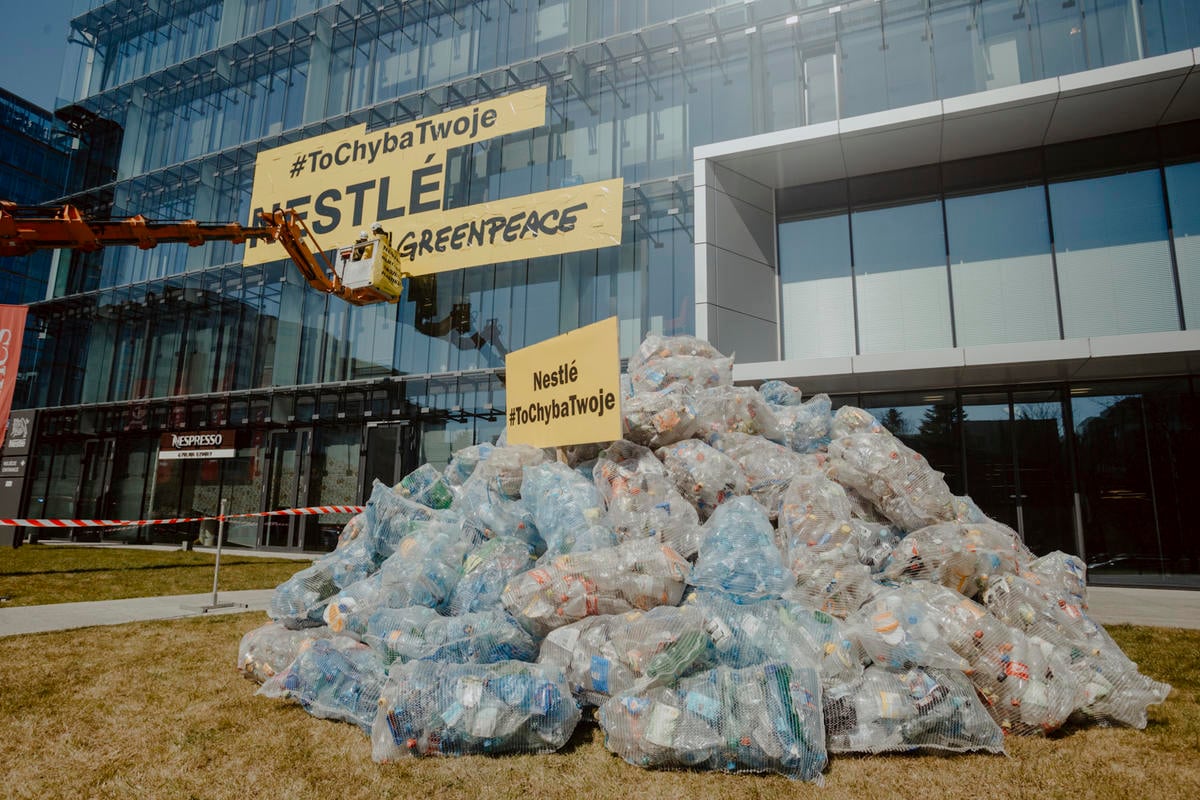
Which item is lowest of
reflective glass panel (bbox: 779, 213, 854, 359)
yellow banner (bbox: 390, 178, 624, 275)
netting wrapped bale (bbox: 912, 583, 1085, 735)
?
netting wrapped bale (bbox: 912, 583, 1085, 735)

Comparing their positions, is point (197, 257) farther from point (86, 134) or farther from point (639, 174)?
point (639, 174)

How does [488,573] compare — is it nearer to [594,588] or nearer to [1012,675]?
[594,588]

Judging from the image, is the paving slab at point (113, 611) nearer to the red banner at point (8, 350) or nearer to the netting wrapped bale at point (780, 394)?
the netting wrapped bale at point (780, 394)

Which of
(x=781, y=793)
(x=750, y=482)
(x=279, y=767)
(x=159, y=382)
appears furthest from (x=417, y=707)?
(x=159, y=382)

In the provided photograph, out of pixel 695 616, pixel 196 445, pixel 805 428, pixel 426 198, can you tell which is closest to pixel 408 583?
pixel 695 616

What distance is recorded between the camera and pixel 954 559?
13.1 ft

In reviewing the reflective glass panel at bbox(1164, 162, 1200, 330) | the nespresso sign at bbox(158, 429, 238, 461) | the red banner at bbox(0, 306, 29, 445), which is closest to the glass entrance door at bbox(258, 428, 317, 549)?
the nespresso sign at bbox(158, 429, 238, 461)

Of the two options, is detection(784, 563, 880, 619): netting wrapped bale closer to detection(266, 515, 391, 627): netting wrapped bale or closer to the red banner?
detection(266, 515, 391, 627): netting wrapped bale

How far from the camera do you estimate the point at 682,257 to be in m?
11.9

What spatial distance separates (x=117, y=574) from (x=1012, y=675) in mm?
11921

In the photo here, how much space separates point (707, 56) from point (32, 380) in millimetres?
21187

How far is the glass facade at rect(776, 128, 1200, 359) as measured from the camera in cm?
971

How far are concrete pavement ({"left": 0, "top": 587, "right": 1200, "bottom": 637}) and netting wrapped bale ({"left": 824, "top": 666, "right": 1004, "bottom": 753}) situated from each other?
4599mm

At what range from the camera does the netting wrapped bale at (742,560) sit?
12.0 feet
